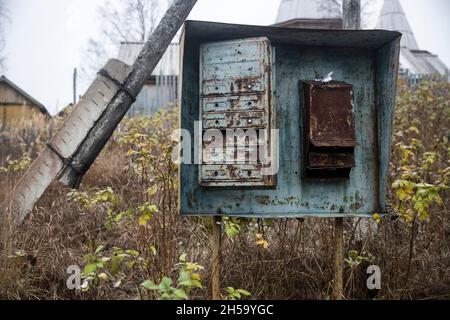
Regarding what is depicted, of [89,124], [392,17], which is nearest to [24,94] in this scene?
[392,17]

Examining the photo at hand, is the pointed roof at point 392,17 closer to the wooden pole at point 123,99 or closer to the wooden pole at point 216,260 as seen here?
the wooden pole at point 123,99

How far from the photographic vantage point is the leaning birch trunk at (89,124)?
13.6 feet

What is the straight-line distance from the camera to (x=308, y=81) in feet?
9.63

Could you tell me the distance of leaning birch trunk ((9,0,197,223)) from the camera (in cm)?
414

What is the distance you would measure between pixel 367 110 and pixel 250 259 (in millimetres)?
1483

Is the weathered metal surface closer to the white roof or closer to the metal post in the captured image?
the metal post

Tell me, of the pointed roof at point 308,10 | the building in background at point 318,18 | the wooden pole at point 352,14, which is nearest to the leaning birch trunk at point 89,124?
the wooden pole at point 352,14

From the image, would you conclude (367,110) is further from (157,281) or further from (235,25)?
(157,281)

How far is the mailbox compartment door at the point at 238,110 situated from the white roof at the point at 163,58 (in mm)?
13325

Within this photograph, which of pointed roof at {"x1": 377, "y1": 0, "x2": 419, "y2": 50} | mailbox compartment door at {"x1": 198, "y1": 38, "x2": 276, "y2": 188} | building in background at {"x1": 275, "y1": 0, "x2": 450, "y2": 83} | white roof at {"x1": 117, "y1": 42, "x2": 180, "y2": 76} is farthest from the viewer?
pointed roof at {"x1": 377, "y1": 0, "x2": 419, "y2": 50}

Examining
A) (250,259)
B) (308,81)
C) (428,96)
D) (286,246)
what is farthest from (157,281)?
(428,96)

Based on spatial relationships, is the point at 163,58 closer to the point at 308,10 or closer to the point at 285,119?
the point at 308,10

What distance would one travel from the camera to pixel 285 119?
119 inches

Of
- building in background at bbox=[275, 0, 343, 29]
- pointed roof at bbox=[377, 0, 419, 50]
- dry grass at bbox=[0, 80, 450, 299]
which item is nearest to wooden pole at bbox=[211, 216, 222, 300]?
dry grass at bbox=[0, 80, 450, 299]
